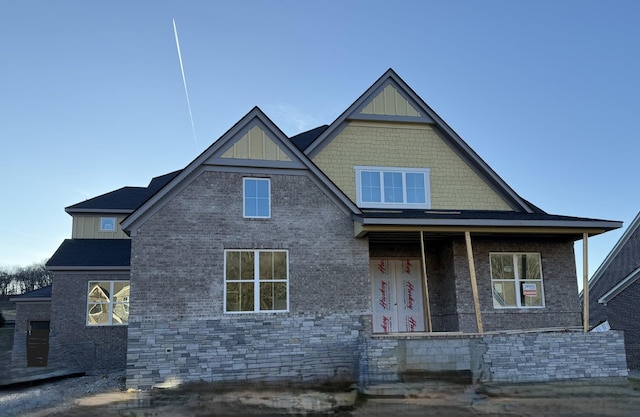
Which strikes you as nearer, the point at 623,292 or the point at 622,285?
the point at 622,285

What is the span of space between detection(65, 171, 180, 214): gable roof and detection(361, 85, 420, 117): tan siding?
30.0 ft

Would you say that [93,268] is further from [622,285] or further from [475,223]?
[622,285]

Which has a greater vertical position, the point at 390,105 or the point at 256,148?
the point at 390,105

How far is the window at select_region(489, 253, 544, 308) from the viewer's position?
1627cm

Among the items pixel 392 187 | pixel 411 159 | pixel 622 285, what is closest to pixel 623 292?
pixel 622 285

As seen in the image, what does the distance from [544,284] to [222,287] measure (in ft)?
30.9

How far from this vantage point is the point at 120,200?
2438 centimetres

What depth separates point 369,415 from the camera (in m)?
10.3

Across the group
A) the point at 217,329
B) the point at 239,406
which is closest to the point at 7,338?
the point at 217,329

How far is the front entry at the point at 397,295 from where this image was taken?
16641 mm

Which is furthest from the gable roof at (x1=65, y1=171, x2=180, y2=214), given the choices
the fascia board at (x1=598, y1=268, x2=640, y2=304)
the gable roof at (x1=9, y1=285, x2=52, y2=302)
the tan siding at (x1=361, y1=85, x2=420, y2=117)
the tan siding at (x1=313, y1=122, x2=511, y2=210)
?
the fascia board at (x1=598, y1=268, x2=640, y2=304)

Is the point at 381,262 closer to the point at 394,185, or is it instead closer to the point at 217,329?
the point at 394,185

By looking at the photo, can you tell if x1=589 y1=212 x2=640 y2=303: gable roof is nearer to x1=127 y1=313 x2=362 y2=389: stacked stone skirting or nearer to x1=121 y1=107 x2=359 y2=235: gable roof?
x1=127 y1=313 x2=362 y2=389: stacked stone skirting

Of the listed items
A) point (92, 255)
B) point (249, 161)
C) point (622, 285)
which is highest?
point (249, 161)
